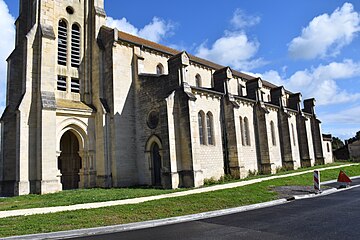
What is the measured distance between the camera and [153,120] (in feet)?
67.1

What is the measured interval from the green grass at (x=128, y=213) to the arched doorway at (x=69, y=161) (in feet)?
42.9

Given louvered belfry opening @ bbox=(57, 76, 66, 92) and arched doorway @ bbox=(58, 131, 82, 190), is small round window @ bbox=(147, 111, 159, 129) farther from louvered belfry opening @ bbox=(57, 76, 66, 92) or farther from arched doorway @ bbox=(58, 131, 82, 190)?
louvered belfry opening @ bbox=(57, 76, 66, 92)

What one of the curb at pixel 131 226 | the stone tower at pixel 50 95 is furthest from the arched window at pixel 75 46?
the curb at pixel 131 226

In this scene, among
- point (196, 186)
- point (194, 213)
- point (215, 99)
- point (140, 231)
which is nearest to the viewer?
point (140, 231)

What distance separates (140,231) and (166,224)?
105cm

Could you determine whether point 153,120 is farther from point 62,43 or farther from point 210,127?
point 62,43

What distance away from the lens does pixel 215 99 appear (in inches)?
856

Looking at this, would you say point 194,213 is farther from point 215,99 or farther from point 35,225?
point 215,99

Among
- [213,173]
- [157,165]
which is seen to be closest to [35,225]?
[157,165]

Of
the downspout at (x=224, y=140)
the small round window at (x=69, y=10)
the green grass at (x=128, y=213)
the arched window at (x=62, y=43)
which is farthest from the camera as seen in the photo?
the small round window at (x=69, y=10)

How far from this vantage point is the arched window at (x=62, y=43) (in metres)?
21.3

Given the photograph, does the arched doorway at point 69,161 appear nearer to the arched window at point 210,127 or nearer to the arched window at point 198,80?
the arched window at point 210,127

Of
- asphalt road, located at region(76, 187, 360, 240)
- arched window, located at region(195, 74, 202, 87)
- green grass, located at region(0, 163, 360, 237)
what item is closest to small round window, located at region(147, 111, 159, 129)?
arched window, located at region(195, 74, 202, 87)

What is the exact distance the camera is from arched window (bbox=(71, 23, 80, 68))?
2194 centimetres
